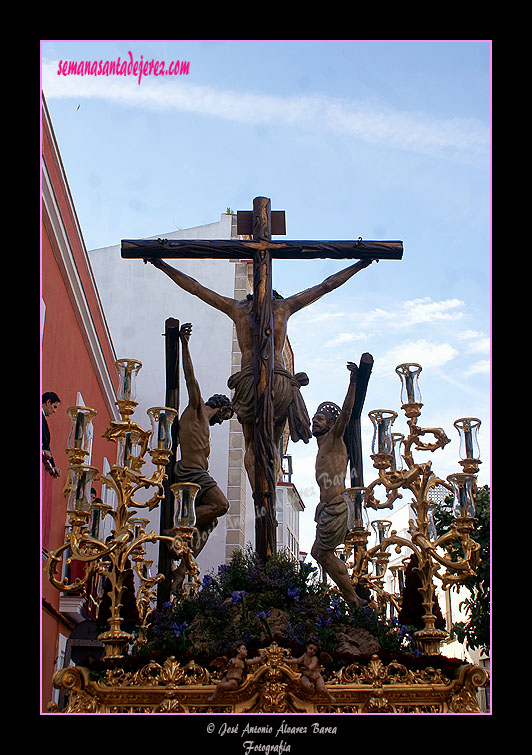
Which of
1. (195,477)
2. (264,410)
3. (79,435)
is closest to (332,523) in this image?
(195,477)

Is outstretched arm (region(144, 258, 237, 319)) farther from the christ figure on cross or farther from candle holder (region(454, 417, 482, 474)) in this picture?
candle holder (region(454, 417, 482, 474))

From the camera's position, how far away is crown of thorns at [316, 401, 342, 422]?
7.08m

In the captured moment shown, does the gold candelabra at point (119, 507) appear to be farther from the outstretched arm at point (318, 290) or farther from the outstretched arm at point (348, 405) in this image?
the outstretched arm at point (348, 405)

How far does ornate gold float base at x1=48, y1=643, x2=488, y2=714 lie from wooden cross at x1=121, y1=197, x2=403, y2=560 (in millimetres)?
1392

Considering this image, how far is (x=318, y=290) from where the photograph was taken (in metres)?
6.70

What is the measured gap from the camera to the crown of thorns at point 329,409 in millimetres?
7078

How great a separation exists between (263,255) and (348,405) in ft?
4.31

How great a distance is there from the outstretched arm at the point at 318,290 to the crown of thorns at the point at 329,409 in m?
0.91

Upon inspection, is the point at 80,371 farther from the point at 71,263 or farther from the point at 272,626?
the point at 272,626

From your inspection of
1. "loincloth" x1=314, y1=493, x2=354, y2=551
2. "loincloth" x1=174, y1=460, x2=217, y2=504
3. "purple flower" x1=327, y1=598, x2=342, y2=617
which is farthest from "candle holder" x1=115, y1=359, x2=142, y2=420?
"loincloth" x1=314, y1=493, x2=354, y2=551

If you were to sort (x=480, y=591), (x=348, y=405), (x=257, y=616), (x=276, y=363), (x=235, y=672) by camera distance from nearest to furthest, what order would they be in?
(x=235, y=672) → (x=257, y=616) → (x=276, y=363) → (x=348, y=405) → (x=480, y=591)

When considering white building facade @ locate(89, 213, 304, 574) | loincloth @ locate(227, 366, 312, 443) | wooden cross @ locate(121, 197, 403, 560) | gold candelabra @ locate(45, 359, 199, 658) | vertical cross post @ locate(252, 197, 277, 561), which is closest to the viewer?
gold candelabra @ locate(45, 359, 199, 658)

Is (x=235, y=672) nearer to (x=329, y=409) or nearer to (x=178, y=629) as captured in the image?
(x=178, y=629)
